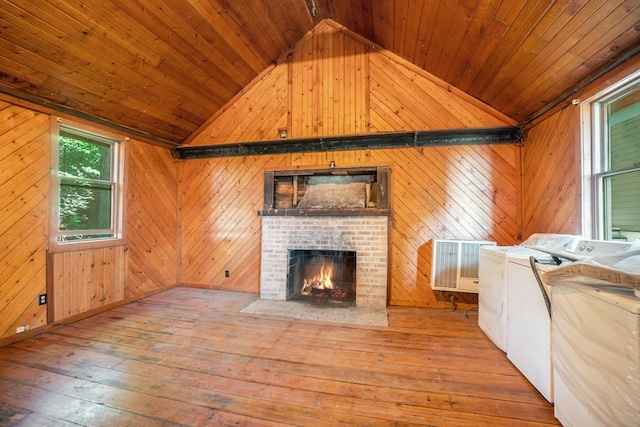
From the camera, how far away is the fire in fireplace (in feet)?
12.3

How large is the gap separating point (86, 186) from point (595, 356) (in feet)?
16.3

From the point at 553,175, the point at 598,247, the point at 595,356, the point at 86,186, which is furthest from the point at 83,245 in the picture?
the point at 553,175

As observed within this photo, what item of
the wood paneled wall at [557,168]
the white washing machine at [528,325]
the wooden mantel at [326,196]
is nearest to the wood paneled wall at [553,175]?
the wood paneled wall at [557,168]

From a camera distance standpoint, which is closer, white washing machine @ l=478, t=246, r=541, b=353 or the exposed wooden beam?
white washing machine @ l=478, t=246, r=541, b=353

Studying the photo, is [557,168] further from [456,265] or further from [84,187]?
[84,187]

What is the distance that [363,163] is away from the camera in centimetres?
360

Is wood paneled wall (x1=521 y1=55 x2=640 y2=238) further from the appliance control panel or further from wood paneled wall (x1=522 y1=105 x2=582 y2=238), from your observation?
the appliance control panel

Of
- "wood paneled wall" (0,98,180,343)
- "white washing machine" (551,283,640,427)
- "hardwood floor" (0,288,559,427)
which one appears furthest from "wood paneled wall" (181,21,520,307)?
"white washing machine" (551,283,640,427)

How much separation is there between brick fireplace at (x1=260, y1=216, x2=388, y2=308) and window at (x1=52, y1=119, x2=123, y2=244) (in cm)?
216

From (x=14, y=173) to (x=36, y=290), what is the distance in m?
1.25

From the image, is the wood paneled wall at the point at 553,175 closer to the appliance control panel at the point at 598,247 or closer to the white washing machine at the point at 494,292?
the appliance control panel at the point at 598,247

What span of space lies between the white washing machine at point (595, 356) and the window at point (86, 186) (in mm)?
4672

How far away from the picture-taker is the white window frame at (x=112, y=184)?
9.04ft

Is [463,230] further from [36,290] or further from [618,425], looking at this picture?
[36,290]
